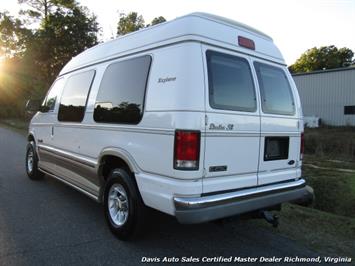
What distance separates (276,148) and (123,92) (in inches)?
82.2

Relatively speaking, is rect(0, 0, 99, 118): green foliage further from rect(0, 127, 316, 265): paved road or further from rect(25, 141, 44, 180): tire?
rect(0, 127, 316, 265): paved road

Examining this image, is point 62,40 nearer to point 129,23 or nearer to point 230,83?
point 129,23

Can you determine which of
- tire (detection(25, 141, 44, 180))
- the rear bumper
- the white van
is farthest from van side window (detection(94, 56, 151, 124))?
tire (detection(25, 141, 44, 180))

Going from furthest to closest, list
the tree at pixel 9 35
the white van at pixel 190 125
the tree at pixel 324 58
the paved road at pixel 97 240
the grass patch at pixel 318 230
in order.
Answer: the tree at pixel 324 58, the tree at pixel 9 35, the grass patch at pixel 318 230, the paved road at pixel 97 240, the white van at pixel 190 125

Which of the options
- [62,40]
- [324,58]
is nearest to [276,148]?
[62,40]

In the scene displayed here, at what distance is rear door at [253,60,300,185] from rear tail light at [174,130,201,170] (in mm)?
1091

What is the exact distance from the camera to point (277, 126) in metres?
4.69

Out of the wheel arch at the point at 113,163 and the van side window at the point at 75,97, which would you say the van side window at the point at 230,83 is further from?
the van side window at the point at 75,97

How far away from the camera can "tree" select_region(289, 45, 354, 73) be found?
69.7 m

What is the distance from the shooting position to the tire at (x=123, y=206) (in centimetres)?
432

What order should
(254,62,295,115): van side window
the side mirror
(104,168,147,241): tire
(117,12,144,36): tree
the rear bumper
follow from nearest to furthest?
1. the rear bumper
2. (104,168,147,241): tire
3. (254,62,295,115): van side window
4. the side mirror
5. (117,12,144,36): tree

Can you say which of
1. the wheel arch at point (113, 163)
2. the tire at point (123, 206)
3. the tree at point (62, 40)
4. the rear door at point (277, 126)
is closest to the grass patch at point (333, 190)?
the rear door at point (277, 126)

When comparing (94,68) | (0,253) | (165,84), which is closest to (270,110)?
(165,84)

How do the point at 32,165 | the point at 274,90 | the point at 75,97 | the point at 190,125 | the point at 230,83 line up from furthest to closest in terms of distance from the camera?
the point at 32,165
the point at 75,97
the point at 274,90
the point at 230,83
the point at 190,125
